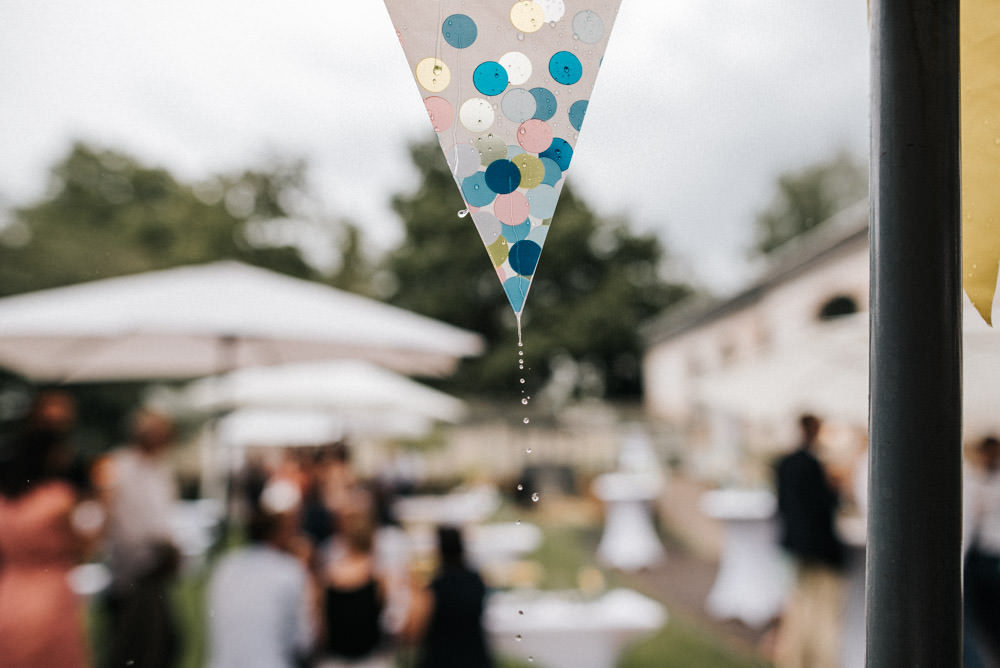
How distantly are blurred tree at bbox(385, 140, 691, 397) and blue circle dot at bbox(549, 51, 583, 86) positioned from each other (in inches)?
1202

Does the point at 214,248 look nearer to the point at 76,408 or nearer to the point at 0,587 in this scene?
the point at 76,408

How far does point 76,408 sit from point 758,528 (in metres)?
25.4

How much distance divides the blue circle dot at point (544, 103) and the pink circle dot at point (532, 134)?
0.5 inches

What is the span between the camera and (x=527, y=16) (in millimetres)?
1374

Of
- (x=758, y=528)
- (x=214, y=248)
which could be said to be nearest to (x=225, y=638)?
(x=758, y=528)

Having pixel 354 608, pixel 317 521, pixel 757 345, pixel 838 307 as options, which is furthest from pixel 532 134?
pixel 757 345

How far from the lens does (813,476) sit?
5043 mm

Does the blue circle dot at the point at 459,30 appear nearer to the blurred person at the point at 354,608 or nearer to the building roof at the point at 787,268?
the blurred person at the point at 354,608

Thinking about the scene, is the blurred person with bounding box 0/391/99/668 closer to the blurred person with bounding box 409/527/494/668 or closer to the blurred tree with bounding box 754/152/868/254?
the blurred person with bounding box 409/527/494/668

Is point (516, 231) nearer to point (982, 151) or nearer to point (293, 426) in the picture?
point (982, 151)

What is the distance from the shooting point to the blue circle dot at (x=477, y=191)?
4.49ft

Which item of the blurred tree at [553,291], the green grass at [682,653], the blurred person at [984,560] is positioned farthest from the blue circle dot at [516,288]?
the blurred tree at [553,291]

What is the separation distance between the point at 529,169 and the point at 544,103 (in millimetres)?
120


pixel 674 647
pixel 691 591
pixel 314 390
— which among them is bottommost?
pixel 691 591
